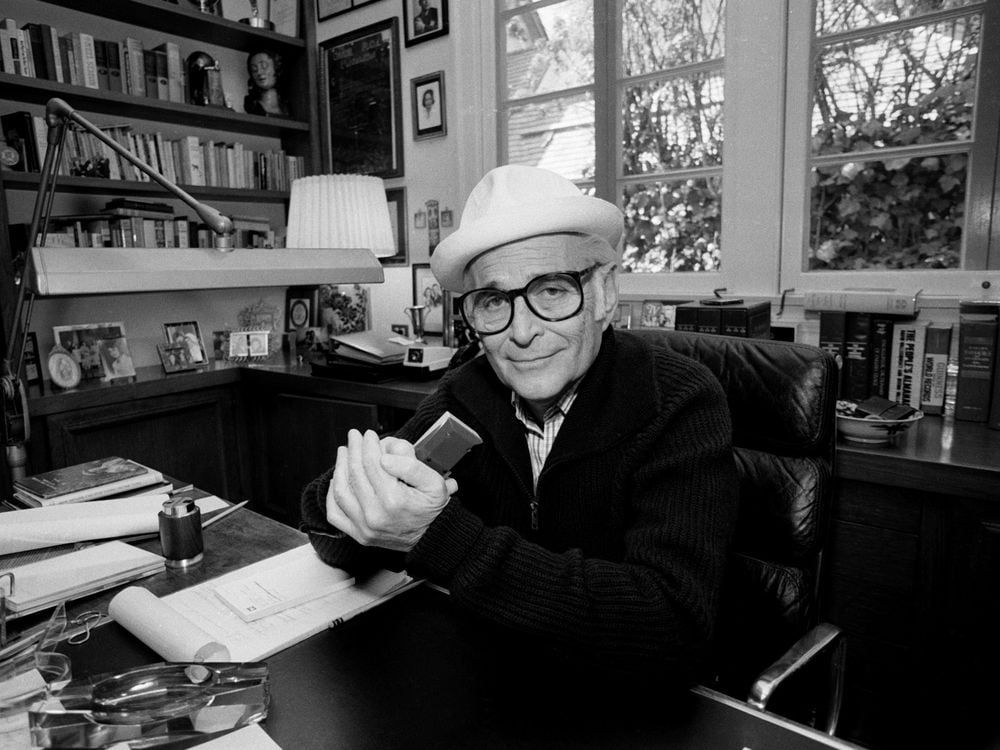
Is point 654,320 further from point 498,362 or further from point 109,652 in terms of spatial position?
point 109,652

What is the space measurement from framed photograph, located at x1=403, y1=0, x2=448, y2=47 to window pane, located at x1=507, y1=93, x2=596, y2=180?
50cm

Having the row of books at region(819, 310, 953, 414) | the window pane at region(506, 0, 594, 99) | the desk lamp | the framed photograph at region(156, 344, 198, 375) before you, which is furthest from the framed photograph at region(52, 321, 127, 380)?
the row of books at region(819, 310, 953, 414)

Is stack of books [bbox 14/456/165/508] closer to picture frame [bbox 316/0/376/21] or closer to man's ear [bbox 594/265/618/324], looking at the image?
man's ear [bbox 594/265/618/324]

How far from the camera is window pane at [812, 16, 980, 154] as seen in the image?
190cm

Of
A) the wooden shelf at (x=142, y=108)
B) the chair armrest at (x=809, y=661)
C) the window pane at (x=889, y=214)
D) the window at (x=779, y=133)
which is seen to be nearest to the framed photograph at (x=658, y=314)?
the window at (x=779, y=133)

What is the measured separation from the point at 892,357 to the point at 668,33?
4.69 ft

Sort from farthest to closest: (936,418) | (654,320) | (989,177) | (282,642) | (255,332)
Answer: (255,332) < (654,320) < (989,177) < (936,418) < (282,642)

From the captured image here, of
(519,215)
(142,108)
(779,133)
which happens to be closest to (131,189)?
(142,108)

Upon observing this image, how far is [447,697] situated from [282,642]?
252mm

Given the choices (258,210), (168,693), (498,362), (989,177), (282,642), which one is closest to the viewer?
(168,693)

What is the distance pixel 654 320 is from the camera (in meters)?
2.34

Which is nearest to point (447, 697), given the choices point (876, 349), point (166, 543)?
point (166, 543)

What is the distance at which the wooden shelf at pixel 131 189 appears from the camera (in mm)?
2494

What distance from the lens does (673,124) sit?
8.07 feet
